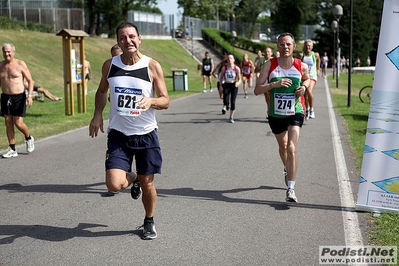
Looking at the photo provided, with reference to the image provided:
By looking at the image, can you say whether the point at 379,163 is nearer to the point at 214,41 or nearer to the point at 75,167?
the point at 75,167

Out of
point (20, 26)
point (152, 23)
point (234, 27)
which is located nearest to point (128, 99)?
point (20, 26)

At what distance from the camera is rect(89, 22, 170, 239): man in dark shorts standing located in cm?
574

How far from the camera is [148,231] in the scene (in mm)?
5984

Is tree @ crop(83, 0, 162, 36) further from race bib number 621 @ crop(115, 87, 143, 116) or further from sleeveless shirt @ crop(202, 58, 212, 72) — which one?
race bib number 621 @ crop(115, 87, 143, 116)

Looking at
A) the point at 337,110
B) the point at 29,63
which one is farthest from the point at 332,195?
the point at 29,63

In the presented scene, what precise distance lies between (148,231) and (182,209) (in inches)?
48.7

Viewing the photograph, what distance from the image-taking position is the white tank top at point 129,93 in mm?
5762

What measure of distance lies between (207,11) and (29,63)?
2394 inches

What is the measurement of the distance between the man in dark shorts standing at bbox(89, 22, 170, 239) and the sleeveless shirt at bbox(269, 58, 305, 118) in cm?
229

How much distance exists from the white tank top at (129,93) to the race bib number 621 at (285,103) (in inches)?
92.6

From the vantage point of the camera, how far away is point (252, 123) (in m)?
16.5

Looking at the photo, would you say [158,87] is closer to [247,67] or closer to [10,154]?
[10,154]

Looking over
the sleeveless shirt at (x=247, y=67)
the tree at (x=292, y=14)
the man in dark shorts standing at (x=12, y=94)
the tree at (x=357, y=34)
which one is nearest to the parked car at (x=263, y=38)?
the tree at (x=292, y=14)

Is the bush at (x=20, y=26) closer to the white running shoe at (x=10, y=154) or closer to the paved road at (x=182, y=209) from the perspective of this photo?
the paved road at (x=182, y=209)
